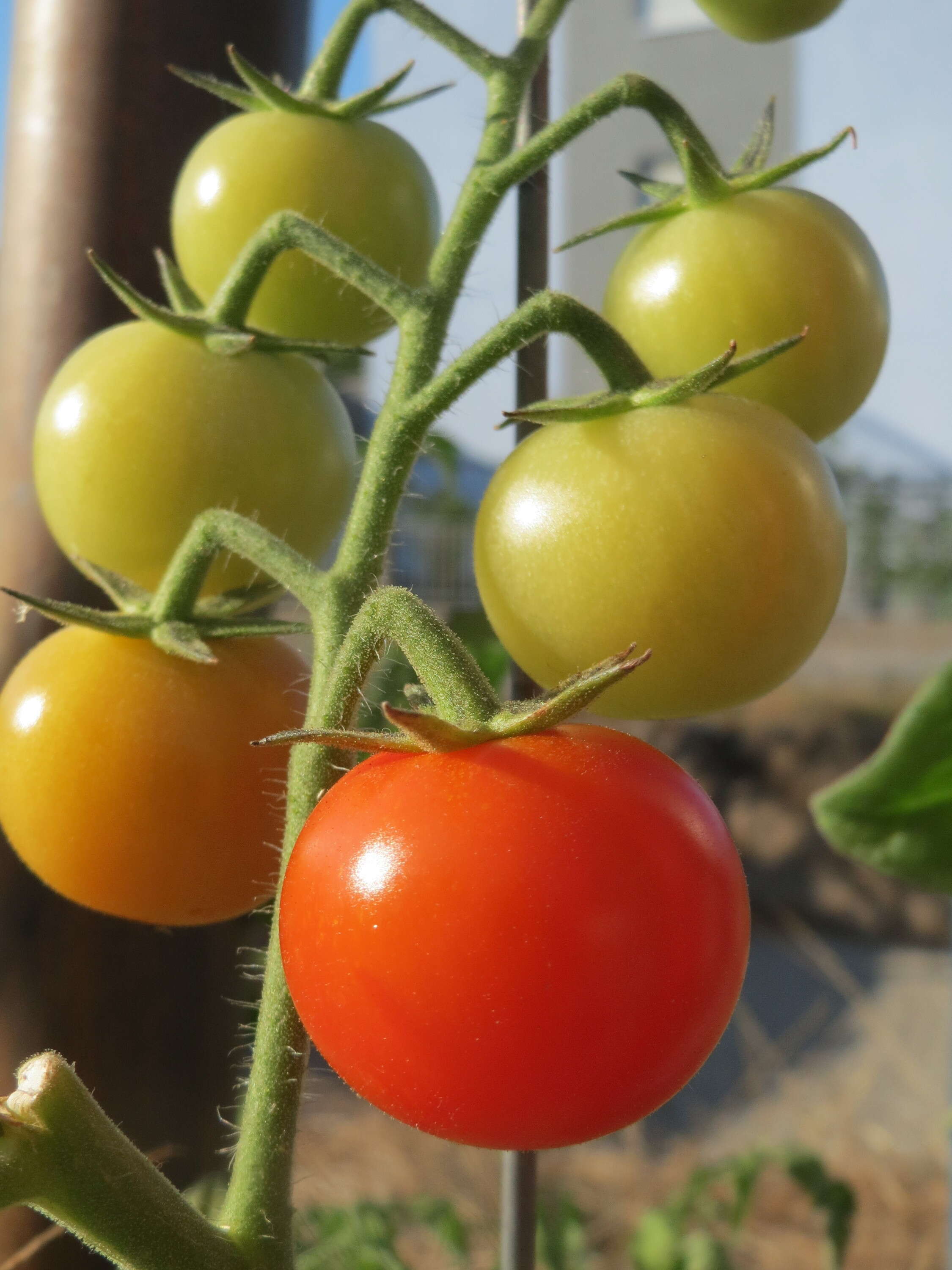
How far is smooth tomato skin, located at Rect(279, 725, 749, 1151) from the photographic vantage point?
20 cm

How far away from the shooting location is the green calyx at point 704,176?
298mm

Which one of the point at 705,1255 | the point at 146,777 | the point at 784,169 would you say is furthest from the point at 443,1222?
the point at 784,169

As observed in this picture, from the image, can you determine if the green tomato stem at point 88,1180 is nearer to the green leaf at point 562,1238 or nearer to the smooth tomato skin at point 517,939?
the smooth tomato skin at point 517,939

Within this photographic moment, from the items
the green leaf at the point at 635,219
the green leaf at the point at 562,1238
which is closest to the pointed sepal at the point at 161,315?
the green leaf at the point at 635,219

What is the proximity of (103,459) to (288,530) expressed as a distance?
0.05m

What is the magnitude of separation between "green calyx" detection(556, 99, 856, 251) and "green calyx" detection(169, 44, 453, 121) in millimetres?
74

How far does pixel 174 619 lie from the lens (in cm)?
30

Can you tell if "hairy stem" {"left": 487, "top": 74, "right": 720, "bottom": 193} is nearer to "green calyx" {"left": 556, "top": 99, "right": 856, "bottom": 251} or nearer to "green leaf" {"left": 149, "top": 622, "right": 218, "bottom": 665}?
"green calyx" {"left": 556, "top": 99, "right": 856, "bottom": 251}

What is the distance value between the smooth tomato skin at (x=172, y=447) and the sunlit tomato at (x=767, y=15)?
6.9 inches

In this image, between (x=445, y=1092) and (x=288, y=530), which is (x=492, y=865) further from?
(x=288, y=530)

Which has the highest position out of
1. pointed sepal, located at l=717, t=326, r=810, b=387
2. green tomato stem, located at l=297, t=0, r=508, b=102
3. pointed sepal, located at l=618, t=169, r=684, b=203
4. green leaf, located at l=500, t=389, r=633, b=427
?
green tomato stem, located at l=297, t=0, r=508, b=102

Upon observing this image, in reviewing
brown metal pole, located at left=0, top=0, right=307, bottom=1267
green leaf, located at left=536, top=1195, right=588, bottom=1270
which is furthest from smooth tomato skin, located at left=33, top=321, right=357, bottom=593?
green leaf, located at left=536, top=1195, right=588, bottom=1270

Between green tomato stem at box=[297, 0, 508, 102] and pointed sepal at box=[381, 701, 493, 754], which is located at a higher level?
green tomato stem at box=[297, 0, 508, 102]

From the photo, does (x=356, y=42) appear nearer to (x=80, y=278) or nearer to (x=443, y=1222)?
(x=80, y=278)
